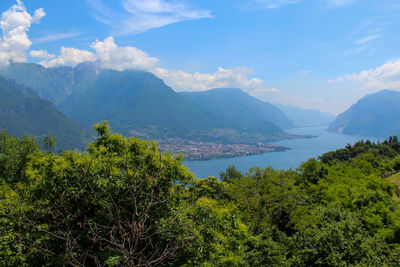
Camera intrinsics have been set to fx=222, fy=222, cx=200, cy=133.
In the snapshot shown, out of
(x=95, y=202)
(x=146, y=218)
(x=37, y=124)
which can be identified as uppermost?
(x=37, y=124)

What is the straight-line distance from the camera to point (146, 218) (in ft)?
16.2

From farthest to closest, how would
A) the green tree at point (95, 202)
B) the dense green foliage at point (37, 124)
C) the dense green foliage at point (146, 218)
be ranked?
the dense green foliage at point (37, 124) < the green tree at point (95, 202) < the dense green foliage at point (146, 218)

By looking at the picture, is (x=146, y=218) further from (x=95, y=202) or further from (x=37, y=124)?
(x=37, y=124)

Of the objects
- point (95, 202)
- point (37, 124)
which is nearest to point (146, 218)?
point (95, 202)

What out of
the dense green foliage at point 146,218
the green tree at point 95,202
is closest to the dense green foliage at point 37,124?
the dense green foliage at point 146,218

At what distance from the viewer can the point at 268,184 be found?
68.1 ft

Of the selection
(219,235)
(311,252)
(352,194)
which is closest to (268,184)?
(352,194)

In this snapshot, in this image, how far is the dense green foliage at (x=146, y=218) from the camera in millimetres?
4684

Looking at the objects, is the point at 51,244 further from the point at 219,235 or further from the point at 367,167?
the point at 367,167

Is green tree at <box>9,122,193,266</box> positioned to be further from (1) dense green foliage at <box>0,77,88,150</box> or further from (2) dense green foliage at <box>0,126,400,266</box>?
(1) dense green foliage at <box>0,77,88,150</box>

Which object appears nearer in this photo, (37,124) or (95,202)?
(95,202)

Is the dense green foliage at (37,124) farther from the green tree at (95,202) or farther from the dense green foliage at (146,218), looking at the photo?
the green tree at (95,202)

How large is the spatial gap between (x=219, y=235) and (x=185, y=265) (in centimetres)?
164

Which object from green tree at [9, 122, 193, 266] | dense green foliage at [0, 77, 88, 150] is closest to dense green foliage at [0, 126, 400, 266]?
green tree at [9, 122, 193, 266]
